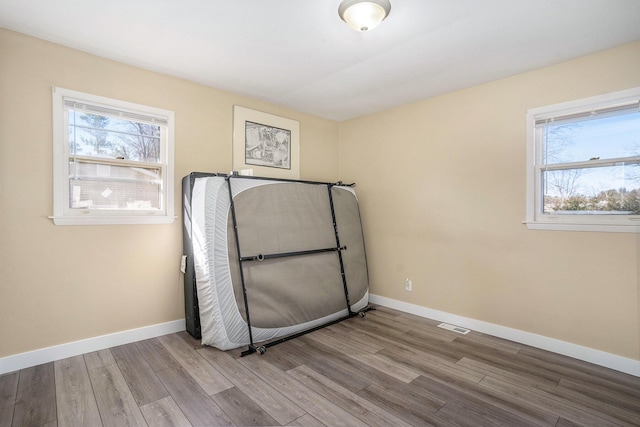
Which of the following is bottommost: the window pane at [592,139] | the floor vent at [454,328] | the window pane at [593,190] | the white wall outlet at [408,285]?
the floor vent at [454,328]

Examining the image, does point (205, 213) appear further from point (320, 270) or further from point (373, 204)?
point (373, 204)

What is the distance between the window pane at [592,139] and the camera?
2.46 metres

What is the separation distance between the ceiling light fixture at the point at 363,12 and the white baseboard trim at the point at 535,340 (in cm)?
294

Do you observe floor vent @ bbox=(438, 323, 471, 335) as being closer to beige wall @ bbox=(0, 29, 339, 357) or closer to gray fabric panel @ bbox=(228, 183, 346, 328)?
gray fabric panel @ bbox=(228, 183, 346, 328)

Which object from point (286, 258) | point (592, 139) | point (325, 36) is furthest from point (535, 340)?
point (325, 36)

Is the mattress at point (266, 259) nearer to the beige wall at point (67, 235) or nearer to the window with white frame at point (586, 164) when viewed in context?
the beige wall at point (67, 235)

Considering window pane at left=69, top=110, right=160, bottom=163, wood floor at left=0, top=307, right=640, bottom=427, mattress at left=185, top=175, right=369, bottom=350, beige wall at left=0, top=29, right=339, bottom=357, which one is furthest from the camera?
mattress at left=185, top=175, right=369, bottom=350

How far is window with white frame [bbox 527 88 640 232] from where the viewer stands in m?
2.45

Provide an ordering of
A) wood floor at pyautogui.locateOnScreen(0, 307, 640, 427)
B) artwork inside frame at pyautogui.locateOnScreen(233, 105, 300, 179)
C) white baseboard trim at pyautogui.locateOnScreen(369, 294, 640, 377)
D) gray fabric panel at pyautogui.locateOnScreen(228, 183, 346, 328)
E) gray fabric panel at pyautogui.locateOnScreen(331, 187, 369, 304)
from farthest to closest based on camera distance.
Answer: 1. gray fabric panel at pyautogui.locateOnScreen(331, 187, 369, 304)
2. artwork inside frame at pyautogui.locateOnScreen(233, 105, 300, 179)
3. gray fabric panel at pyautogui.locateOnScreen(228, 183, 346, 328)
4. white baseboard trim at pyautogui.locateOnScreen(369, 294, 640, 377)
5. wood floor at pyautogui.locateOnScreen(0, 307, 640, 427)

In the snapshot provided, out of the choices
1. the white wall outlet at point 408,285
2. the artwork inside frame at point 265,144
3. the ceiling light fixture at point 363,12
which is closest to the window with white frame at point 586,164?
the white wall outlet at point 408,285

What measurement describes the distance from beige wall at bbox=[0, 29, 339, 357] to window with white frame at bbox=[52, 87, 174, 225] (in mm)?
72

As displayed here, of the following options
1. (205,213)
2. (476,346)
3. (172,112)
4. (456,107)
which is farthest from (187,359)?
(456,107)

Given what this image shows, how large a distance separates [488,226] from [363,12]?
2.33 metres

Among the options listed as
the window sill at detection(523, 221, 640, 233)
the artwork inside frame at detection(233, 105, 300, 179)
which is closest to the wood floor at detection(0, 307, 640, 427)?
the window sill at detection(523, 221, 640, 233)
